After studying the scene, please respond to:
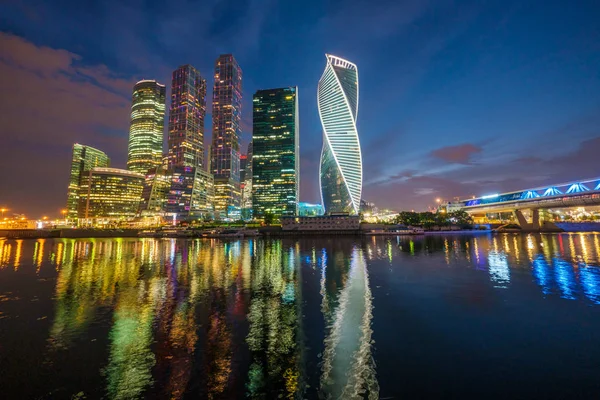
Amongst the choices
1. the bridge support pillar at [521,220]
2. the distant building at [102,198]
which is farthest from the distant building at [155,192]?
the bridge support pillar at [521,220]

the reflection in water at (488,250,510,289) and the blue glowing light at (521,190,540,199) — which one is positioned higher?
the blue glowing light at (521,190,540,199)

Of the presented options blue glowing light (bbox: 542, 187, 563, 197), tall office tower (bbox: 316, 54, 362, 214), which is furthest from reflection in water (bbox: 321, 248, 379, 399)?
blue glowing light (bbox: 542, 187, 563, 197)

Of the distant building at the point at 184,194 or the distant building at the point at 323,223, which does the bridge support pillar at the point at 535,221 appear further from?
the distant building at the point at 184,194

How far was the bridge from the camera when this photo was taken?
94250 mm

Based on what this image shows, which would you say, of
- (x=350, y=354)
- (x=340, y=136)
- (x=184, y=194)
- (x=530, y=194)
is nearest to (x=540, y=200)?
(x=530, y=194)

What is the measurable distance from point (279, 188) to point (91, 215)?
12931 cm

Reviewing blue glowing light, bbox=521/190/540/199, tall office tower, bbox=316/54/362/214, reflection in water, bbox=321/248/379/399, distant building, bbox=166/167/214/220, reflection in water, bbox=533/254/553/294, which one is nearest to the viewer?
reflection in water, bbox=321/248/379/399

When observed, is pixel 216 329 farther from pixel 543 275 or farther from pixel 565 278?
pixel 565 278

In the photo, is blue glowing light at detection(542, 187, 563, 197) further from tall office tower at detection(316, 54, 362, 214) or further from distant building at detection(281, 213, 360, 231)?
distant building at detection(281, 213, 360, 231)

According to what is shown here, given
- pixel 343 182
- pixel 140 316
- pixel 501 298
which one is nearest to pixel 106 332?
pixel 140 316

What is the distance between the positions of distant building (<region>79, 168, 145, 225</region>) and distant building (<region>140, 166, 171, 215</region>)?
18521mm

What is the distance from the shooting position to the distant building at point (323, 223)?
13075 centimetres

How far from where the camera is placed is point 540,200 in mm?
108250

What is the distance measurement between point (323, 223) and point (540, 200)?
87200mm
